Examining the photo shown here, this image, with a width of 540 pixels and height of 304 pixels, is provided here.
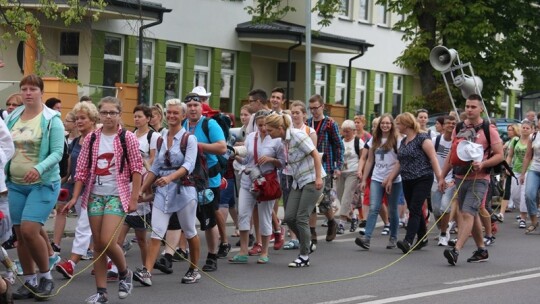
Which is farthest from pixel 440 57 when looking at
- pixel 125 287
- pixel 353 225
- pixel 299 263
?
pixel 125 287

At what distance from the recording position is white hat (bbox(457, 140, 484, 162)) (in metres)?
13.7

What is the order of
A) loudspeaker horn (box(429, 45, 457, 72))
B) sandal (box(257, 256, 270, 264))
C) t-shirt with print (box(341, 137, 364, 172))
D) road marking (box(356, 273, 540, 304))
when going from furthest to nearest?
loudspeaker horn (box(429, 45, 457, 72)), t-shirt with print (box(341, 137, 364, 172)), sandal (box(257, 256, 270, 264)), road marking (box(356, 273, 540, 304))

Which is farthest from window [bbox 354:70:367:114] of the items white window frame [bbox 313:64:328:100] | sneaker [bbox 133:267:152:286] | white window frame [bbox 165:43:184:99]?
sneaker [bbox 133:267:152:286]

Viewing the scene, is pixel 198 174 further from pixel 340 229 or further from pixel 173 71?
pixel 173 71

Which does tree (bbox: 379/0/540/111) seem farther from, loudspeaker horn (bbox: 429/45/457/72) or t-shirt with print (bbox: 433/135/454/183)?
t-shirt with print (bbox: 433/135/454/183)

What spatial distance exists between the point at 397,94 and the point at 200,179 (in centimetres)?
4137

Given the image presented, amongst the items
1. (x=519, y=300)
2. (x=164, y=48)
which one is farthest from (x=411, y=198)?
(x=164, y=48)

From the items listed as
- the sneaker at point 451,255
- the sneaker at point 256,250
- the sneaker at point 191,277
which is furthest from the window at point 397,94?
the sneaker at point 191,277

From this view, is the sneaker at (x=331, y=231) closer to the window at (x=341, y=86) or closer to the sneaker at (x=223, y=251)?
the sneaker at (x=223, y=251)

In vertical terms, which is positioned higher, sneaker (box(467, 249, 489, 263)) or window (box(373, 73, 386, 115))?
window (box(373, 73, 386, 115))

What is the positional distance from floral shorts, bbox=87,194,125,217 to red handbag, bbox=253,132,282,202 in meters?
3.69

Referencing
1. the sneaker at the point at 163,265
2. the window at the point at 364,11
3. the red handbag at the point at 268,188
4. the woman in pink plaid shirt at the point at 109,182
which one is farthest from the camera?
the window at the point at 364,11

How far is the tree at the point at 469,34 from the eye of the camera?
122ft

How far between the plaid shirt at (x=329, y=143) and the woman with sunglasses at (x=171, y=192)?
484 cm
